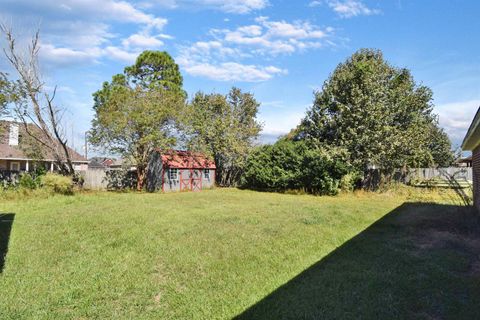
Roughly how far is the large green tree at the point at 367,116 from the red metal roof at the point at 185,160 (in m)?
7.15

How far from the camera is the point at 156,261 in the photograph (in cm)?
545

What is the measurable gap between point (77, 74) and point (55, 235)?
1098 cm

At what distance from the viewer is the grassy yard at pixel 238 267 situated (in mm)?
3826

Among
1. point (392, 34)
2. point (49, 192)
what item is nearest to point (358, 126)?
point (392, 34)

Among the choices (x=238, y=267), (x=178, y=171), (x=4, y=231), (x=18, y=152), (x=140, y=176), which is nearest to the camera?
(x=238, y=267)

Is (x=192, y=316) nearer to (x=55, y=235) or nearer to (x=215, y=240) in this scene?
(x=215, y=240)

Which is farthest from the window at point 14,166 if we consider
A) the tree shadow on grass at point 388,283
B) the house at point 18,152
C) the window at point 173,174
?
the tree shadow on grass at point 388,283

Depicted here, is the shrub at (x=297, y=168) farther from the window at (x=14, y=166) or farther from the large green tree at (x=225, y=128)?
the window at (x=14, y=166)

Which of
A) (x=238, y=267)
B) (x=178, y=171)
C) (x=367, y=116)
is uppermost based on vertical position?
(x=367, y=116)

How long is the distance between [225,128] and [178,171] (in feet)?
15.0

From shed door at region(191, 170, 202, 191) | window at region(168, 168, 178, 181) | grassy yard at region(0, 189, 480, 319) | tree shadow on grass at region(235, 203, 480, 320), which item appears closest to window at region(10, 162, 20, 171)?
window at region(168, 168, 178, 181)

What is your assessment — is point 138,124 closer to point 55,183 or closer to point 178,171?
point 178,171

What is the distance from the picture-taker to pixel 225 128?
915 inches

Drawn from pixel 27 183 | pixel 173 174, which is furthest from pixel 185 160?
pixel 27 183
